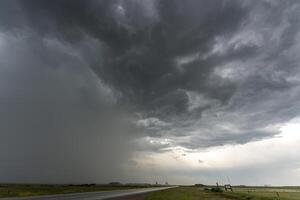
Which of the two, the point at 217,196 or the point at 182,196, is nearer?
the point at 182,196

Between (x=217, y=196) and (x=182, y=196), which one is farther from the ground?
(x=217, y=196)

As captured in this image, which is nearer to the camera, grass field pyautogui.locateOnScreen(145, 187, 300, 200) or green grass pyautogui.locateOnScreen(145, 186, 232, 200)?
green grass pyautogui.locateOnScreen(145, 186, 232, 200)

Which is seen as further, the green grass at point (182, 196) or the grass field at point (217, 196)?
the grass field at point (217, 196)
